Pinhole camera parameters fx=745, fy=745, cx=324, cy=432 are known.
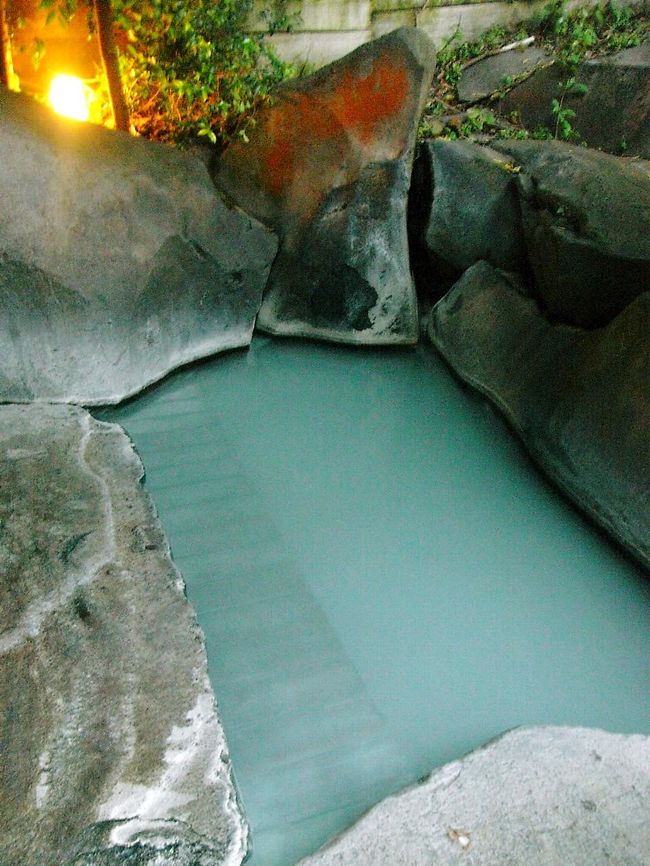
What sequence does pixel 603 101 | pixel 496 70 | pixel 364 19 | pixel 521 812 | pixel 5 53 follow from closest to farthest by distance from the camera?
1. pixel 521 812
2. pixel 5 53
3. pixel 603 101
4. pixel 364 19
5. pixel 496 70

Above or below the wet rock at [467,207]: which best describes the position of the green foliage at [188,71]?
above

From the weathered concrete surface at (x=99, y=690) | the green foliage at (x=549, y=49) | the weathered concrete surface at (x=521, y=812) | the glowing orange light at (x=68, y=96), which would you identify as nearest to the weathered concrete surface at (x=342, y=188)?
the green foliage at (x=549, y=49)

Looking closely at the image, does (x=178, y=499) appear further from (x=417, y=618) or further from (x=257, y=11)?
(x=257, y=11)

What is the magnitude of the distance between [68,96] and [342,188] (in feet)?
5.65

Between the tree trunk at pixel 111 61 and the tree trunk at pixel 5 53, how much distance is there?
0.51 meters

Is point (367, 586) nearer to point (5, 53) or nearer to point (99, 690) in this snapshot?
point (99, 690)

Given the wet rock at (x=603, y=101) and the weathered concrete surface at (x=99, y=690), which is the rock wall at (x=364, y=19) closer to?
the wet rock at (x=603, y=101)

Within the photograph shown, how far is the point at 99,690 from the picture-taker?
6.86 feet

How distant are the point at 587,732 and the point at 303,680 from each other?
883 mm

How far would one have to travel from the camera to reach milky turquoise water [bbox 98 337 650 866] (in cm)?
227

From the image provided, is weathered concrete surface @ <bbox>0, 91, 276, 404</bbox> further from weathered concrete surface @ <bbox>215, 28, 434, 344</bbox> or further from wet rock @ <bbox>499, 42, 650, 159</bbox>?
wet rock @ <bbox>499, 42, 650, 159</bbox>

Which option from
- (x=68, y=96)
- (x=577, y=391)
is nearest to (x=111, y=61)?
(x=68, y=96)

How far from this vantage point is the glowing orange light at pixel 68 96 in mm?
4387

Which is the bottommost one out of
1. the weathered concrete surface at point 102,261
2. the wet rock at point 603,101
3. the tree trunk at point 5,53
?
the weathered concrete surface at point 102,261
